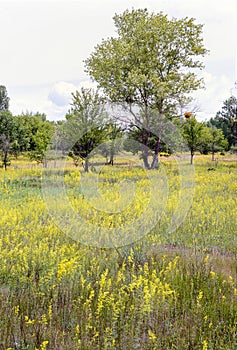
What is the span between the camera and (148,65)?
23.4 m

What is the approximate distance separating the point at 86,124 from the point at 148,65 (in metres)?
7.73

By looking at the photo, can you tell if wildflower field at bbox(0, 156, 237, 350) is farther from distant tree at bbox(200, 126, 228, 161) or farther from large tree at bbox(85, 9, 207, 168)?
distant tree at bbox(200, 126, 228, 161)

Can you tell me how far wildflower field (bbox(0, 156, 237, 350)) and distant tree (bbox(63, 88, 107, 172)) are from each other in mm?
11145

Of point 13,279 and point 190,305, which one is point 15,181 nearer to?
point 13,279

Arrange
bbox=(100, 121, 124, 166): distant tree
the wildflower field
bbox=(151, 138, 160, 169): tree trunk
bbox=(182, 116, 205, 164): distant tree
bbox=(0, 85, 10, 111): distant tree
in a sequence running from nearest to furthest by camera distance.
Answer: the wildflower field → bbox=(100, 121, 124, 166): distant tree → bbox=(151, 138, 160, 169): tree trunk → bbox=(182, 116, 205, 164): distant tree → bbox=(0, 85, 10, 111): distant tree

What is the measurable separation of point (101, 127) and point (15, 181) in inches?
237

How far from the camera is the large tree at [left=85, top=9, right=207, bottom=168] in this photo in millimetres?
22844

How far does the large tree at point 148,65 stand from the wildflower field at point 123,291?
15800 millimetres

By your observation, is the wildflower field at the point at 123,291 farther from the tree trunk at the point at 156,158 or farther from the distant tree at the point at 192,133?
the distant tree at the point at 192,133

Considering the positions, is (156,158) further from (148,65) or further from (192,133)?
(192,133)

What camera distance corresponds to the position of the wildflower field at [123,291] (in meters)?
3.50

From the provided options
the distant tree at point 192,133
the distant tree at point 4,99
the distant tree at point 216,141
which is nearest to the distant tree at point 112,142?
the distant tree at point 192,133

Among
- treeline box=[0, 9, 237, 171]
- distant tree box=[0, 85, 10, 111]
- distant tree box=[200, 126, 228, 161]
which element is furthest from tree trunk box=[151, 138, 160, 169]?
distant tree box=[0, 85, 10, 111]

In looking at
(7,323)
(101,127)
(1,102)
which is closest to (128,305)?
(7,323)
